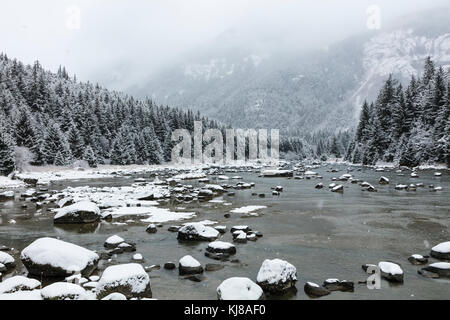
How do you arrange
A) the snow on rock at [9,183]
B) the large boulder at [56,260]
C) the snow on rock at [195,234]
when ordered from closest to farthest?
the large boulder at [56,260], the snow on rock at [195,234], the snow on rock at [9,183]

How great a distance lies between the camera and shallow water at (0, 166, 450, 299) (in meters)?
11.1

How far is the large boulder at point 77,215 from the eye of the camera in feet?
70.9

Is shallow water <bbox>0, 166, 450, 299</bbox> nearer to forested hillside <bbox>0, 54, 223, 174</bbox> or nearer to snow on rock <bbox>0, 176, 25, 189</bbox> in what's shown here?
snow on rock <bbox>0, 176, 25, 189</bbox>

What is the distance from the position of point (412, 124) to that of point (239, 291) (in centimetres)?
8044

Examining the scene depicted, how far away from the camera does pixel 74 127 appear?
88625mm

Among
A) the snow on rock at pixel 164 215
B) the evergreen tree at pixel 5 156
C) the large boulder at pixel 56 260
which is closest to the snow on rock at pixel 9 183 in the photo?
the evergreen tree at pixel 5 156

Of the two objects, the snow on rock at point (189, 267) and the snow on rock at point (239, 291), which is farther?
the snow on rock at point (189, 267)

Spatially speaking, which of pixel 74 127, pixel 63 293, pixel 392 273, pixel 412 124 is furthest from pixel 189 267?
pixel 74 127

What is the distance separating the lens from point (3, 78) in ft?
353

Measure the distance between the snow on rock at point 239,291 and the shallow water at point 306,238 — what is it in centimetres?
72

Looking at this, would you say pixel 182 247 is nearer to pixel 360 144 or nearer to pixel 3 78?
pixel 360 144

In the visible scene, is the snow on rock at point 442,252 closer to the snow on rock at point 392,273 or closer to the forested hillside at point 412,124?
the snow on rock at point 392,273

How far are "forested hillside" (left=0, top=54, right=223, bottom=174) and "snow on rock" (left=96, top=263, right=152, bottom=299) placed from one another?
66.3 metres
